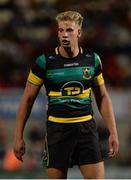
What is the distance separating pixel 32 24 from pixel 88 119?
28.1 feet

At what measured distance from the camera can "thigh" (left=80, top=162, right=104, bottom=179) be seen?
591 cm

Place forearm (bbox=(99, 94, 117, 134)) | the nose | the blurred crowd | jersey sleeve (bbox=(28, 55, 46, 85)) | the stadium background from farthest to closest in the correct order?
the blurred crowd < the stadium background < forearm (bbox=(99, 94, 117, 134)) < jersey sleeve (bbox=(28, 55, 46, 85)) < the nose

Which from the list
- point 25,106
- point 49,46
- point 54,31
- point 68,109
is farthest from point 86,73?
point 54,31

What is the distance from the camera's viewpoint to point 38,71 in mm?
5965

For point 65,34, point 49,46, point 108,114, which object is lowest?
point 49,46

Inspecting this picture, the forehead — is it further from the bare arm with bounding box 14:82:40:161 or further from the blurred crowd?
the blurred crowd

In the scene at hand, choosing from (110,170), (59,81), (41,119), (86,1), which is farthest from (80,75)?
(86,1)

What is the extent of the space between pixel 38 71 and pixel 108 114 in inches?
27.2

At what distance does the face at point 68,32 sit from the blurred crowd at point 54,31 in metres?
7.84

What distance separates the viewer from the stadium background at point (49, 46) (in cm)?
1281

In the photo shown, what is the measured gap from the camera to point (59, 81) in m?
5.94

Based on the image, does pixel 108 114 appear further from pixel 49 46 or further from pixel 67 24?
pixel 49 46

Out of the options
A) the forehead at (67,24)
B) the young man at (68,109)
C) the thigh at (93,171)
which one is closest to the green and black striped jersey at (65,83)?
the young man at (68,109)

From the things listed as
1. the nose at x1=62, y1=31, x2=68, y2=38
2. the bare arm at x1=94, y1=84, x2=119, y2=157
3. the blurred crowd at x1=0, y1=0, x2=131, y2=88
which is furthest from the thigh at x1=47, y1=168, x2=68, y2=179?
the blurred crowd at x1=0, y1=0, x2=131, y2=88
